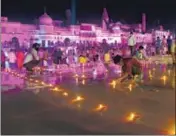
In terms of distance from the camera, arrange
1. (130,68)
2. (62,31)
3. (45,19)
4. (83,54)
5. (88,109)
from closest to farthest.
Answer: (88,109)
(130,68)
(45,19)
(83,54)
(62,31)

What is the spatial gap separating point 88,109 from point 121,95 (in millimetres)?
1110

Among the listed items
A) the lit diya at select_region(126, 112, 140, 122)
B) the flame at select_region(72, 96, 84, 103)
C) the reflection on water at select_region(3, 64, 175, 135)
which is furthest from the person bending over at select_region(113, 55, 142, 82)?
the lit diya at select_region(126, 112, 140, 122)

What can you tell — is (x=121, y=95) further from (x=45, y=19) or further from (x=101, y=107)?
(x=45, y=19)

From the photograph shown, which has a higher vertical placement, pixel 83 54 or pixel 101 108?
pixel 83 54

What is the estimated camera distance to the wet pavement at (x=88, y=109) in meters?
3.53

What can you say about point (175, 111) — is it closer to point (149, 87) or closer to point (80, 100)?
point (80, 100)

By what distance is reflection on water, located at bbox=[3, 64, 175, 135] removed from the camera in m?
4.18

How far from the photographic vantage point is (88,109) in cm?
436

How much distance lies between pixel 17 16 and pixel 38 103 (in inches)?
247

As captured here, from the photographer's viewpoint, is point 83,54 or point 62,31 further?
point 62,31

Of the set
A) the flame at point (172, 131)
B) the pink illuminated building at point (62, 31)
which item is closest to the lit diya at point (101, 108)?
the flame at point (172, 131)

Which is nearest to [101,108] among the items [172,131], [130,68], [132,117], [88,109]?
[88,109]

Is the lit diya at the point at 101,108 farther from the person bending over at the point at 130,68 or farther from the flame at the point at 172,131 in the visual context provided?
the person bending over at the point at 130,68

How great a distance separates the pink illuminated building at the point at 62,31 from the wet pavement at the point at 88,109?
4.82m
